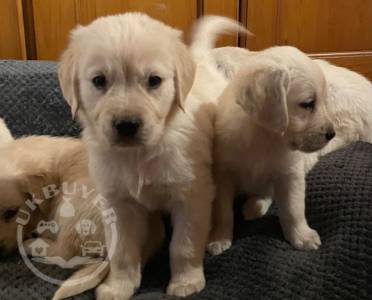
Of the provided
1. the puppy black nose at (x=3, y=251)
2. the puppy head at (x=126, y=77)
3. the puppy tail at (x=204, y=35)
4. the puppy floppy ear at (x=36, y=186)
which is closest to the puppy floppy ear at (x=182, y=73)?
the puppy head at (x=126, y=77)

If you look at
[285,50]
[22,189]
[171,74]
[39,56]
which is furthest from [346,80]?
[39,56]

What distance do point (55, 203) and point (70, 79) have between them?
488 millimetres

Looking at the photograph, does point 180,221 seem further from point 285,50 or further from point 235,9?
point 235,9

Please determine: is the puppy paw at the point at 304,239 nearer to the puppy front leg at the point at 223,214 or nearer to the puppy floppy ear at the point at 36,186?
the puppy front leg at the point at 223,214

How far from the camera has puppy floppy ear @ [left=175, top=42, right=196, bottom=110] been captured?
1295 mm

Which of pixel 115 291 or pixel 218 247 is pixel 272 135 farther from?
pixel 115 291

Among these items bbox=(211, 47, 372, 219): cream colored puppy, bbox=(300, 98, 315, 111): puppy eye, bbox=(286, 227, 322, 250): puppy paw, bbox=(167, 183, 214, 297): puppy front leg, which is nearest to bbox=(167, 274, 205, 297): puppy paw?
bbox=(167, 183, 214, 297): puppy front leg

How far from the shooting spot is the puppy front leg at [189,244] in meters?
1.34

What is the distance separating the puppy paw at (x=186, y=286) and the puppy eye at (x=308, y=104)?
53cm

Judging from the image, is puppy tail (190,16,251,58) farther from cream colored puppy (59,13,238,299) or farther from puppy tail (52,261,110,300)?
puppy tail (52,261,110,300)

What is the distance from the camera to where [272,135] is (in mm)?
1441

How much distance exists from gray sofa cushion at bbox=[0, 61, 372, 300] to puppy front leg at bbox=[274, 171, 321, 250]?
0.03m

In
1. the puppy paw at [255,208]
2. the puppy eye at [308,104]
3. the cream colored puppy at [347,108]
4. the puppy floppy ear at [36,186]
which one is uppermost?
the puppy eye at [308,104]

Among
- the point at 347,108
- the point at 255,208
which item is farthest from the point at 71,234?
the point at 347,108
